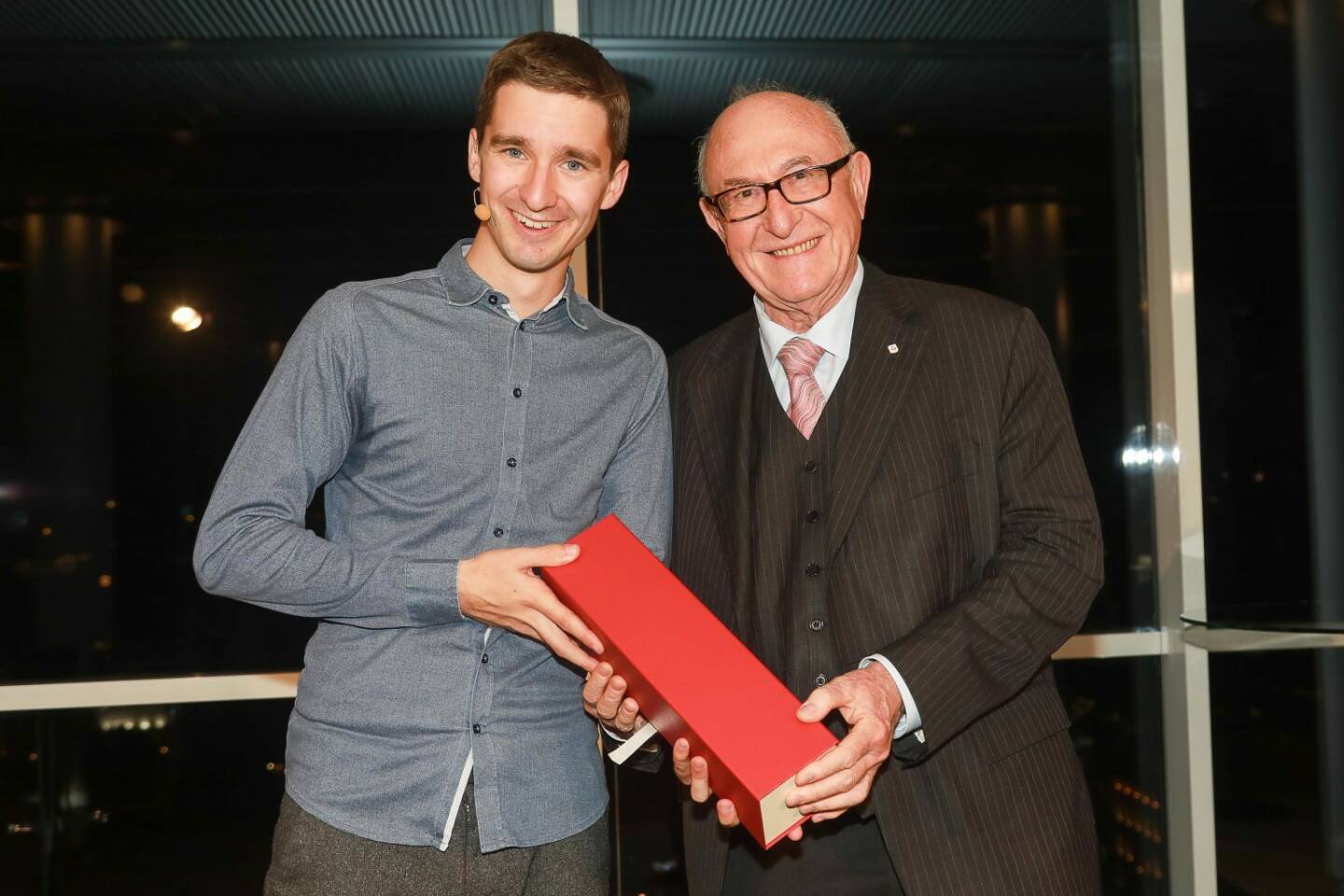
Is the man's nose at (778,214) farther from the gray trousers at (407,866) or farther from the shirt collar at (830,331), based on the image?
the gray trousers at (407,866)

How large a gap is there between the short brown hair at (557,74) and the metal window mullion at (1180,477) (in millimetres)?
2006

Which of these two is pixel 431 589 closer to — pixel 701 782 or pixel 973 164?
pixel 701 782

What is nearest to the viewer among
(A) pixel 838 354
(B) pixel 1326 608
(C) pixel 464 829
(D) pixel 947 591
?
(C) pixel 464 829

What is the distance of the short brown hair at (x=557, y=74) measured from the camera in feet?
5.41

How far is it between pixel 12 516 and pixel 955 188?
9.02 feet

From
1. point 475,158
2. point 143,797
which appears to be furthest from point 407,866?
point 143,797

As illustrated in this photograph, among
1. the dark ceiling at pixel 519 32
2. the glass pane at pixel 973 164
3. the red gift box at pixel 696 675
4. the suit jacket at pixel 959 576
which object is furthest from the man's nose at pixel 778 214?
the dark ceiling at pixel 519 32

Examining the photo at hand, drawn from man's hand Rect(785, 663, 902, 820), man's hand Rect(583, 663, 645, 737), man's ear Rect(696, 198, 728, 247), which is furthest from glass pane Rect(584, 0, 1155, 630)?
man's hand Rect(785, 663, 902, 820)

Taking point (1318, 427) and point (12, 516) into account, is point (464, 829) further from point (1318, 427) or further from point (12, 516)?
point (1318, 427)

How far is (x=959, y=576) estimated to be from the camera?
5.53 feet

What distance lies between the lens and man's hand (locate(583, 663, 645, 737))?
1520 millimetres

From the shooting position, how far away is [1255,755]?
10.2ft

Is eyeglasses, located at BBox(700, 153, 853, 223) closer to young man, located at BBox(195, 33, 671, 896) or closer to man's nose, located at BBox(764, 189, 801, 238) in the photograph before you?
man's nose, located at BBox(764, 189, 801, 238)

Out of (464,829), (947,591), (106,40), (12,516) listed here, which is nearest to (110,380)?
(12,516)
